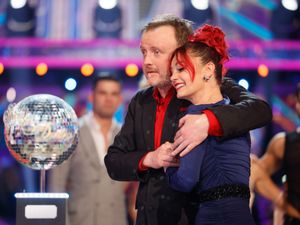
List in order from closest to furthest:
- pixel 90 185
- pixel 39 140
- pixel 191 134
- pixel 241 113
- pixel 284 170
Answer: pixel 191 134, pixel 241 113, pixel 39 140, pixel 90 185, pixel 284 170

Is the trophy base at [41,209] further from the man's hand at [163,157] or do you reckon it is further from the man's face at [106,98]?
the man's face at [106,98]

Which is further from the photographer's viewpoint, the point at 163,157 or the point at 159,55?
the point at 159,55

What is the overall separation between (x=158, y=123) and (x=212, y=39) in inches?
14.1

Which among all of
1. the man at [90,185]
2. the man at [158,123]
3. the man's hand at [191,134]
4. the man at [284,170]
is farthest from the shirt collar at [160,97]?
the man at [284,170]

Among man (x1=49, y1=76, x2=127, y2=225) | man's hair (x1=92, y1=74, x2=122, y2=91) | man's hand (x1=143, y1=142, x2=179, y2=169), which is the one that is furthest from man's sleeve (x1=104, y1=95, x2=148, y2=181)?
man's hair (x1=92, y1=74, x2=122, y2=91)

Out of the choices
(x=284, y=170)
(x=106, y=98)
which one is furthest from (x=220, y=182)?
(x=106, y=98)

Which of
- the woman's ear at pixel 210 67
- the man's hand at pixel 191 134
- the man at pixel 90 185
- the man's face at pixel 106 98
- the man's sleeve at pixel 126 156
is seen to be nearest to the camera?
the man's hand at pixel 191 134

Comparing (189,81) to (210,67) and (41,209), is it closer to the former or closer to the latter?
(210,67)

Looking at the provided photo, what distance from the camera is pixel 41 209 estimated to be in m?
Result: 2.47

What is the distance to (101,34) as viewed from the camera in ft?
18.7

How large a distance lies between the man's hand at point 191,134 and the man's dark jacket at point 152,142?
10 centimetres

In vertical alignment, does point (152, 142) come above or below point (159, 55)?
below

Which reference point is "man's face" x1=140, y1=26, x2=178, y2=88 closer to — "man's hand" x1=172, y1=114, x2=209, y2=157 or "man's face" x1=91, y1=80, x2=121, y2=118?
"man's hand" x1=172, y1=114, x2=209, y2=157

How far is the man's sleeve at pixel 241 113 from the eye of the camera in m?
2.28
